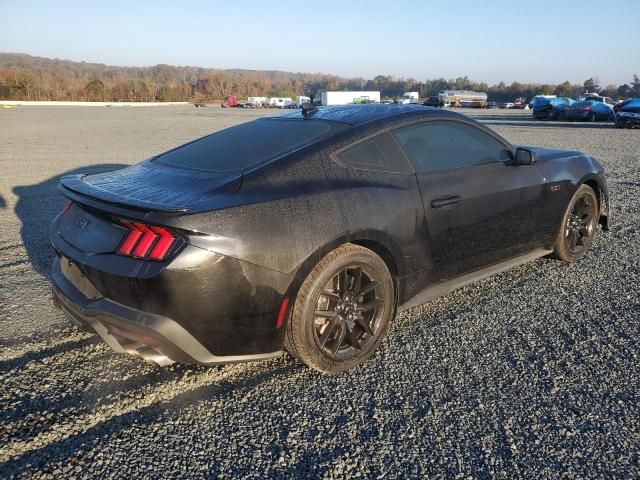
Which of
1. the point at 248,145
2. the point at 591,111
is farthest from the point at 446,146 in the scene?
the point at 591,111

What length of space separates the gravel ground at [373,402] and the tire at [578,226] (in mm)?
581

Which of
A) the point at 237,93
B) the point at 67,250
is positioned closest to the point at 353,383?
the point at 67,250

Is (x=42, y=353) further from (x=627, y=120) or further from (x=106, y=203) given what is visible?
(x=627, y=120)

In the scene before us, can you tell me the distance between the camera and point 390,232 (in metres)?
2.88

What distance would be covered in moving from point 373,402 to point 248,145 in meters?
1.74

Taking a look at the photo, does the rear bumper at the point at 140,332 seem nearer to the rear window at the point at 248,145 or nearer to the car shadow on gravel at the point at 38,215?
the rear window at the point at 248,145

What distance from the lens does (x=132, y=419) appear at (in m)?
2.41

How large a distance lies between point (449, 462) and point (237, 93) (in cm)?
14415

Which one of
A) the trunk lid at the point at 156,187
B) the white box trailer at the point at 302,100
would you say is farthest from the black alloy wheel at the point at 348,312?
the white box trailer at the point at 302,100

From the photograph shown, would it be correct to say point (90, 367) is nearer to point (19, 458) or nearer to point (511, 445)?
point (19, 458)

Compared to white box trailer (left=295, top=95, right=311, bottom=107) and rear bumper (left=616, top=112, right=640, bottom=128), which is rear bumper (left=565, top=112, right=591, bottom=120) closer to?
rear bumper (left=616, top=112, right=640, bottom=128)

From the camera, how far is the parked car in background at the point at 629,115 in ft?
Result: 69.7

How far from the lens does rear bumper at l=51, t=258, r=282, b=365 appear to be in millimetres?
2289

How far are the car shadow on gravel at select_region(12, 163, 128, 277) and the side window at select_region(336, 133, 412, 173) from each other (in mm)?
2997
